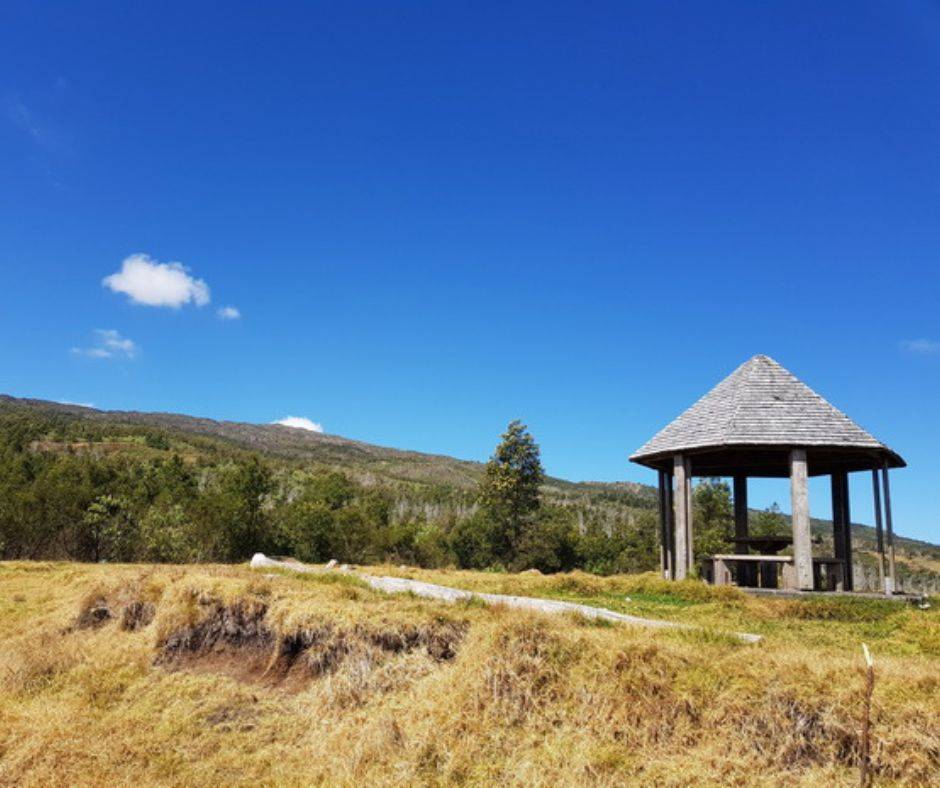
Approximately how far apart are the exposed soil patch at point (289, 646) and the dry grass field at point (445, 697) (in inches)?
1.0

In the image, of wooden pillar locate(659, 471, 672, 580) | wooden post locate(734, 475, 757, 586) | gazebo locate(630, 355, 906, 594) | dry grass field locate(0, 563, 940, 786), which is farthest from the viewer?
wooden pillar locate(659, 471, 672, 580)

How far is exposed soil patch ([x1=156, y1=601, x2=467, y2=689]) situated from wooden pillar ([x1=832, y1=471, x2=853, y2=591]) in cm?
1285

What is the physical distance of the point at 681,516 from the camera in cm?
1554

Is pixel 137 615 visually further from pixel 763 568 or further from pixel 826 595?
pixel 763 568

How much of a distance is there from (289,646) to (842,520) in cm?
1451

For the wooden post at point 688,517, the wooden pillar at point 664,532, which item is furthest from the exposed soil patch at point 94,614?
the wooden pillar at point 664,532

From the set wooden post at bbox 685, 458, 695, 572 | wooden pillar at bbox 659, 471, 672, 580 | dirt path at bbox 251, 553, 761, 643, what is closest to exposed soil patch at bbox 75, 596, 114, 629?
dirt path at bbox 251, 553, 761, 643

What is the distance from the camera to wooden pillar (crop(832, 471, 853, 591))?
17031mm

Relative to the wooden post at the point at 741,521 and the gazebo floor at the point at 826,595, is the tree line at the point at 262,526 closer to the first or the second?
the wooden post at the point at 741,521

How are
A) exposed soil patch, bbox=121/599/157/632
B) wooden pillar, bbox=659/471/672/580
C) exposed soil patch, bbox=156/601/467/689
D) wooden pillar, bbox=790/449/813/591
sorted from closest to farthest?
1. exposed soil patch, bbox=156/601/467/689
2. exposed soil patch, bbox=121/599/157/632
3. wooden pillar, bbox=790/449/813/591
4. wooden pillar, bbox=659/471/672/580

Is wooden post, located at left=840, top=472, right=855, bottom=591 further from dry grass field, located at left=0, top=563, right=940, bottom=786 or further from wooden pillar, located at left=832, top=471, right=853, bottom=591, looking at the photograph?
dry grass field, located at left=0, top=563, right=940, bottom=786

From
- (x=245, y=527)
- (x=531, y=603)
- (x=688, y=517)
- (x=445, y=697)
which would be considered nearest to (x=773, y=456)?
(x=688, y=517)

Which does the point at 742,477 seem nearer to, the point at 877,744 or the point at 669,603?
the point at 669,603

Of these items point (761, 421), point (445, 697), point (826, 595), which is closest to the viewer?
point (445, 697)
